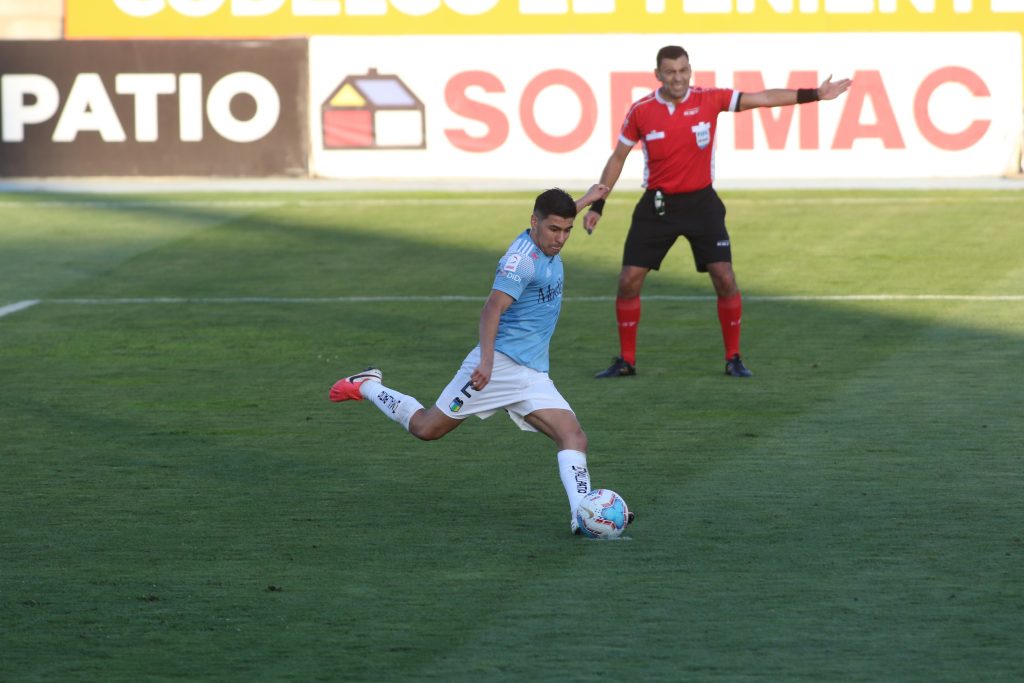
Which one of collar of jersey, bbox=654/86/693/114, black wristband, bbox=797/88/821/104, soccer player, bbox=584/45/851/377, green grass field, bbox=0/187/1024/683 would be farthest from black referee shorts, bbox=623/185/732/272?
black wristband, bbox=797/88/821/104

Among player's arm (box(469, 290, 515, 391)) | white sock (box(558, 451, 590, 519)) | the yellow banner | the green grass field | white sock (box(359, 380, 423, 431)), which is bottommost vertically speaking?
the green grass field

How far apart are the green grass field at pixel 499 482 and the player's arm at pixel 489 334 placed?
0.71 metres

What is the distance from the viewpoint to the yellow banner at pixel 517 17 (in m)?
29.9

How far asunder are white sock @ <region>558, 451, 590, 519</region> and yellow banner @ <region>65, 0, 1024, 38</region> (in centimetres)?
2327

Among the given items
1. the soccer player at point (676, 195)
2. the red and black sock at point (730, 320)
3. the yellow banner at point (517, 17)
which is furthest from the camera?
the yellow banner at point (517, 17)

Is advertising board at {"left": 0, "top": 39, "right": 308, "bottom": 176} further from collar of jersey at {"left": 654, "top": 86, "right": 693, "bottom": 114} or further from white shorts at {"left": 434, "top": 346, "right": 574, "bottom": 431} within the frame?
white shorts at {"left": 434, "top": 346, "right": 574, "bottom": 431}

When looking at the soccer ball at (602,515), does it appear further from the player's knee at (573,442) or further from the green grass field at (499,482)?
the player's knee at (573,442)

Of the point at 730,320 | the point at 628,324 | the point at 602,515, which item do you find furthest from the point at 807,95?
the point at 602,515

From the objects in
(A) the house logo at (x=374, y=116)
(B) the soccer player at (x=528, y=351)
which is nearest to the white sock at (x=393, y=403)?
(B) the soccer player at (x=528, y=351)

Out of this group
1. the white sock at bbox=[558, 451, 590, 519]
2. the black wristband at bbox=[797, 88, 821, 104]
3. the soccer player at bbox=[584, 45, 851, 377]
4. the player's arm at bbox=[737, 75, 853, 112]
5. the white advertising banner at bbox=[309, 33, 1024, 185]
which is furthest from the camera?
the white advertising banner at bbox=[309, 33, 1024, 185]

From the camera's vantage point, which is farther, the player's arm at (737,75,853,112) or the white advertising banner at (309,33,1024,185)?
the white advertising banner at (309,33,1024,185)

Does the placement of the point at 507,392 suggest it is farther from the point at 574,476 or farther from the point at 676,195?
the point at 676,195

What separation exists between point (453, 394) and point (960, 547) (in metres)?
2.21

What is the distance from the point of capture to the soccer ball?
7469mm
